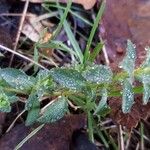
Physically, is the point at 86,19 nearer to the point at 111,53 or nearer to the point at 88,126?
the point at 111,53

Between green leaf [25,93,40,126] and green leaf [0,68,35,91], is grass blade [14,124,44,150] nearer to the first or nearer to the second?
green leaf [25,93,40,126]

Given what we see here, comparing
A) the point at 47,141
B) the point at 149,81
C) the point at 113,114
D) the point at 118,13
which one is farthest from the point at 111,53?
the point at 149,81

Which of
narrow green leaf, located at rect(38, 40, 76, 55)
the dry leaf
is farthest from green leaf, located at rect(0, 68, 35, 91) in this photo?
the dry leaf

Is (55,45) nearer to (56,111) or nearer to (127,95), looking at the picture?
(56,111)

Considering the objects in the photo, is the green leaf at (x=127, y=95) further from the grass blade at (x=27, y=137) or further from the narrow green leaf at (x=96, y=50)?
the grass blade at (x=27, y=137)

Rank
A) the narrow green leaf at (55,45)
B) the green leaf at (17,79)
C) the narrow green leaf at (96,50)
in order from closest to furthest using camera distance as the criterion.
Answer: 1. the green leaf at (17,79)
2. the narrow green leaf at (96,50)
3. the narrow green leaf at (55,45)

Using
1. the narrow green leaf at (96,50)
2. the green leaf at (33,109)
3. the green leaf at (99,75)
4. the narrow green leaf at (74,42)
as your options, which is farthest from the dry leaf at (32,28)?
the green leaf at (99,75)

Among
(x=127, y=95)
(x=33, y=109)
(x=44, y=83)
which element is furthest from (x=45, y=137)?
(x=127, y=95)
